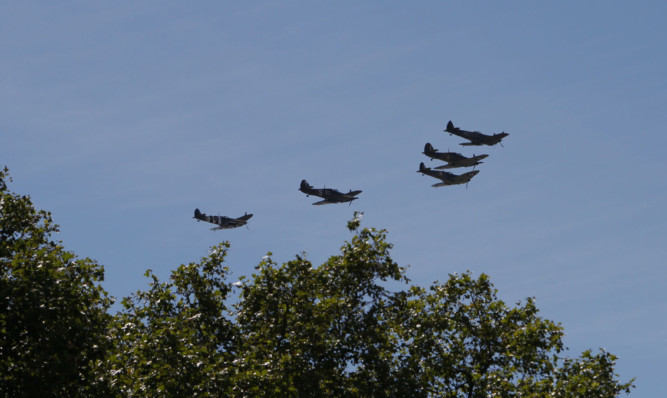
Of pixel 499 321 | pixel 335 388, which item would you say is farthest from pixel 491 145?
pixel 335 388

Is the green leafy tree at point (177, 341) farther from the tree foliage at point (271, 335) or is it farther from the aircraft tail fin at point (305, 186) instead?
the aircraft tail fin at point (305, 186)

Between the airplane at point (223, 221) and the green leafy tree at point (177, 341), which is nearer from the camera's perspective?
the green leafy tree at point (177, 341)

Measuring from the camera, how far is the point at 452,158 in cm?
7119

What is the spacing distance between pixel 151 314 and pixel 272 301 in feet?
18.0

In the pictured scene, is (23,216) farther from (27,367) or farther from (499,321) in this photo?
(499,321)

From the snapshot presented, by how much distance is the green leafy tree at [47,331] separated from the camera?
1095 inches

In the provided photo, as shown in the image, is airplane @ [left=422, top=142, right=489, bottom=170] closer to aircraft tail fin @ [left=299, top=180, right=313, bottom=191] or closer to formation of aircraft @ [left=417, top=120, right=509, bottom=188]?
formation of aircraft @ [left=417, top=120, right=509, bottom=188]

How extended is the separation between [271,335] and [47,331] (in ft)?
33.0

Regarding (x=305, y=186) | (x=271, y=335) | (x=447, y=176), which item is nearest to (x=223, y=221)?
(x=305, y=186)

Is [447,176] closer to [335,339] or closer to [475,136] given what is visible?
[475,136]

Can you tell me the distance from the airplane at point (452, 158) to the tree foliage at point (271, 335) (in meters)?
32.6

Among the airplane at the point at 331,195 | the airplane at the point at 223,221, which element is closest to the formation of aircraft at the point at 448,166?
the airplane at the point at 331,195

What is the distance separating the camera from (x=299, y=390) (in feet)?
107

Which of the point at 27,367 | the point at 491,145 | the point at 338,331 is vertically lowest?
the point at 27,367
